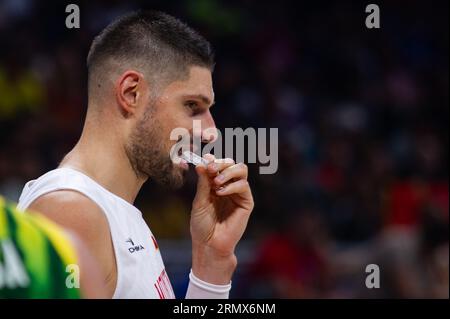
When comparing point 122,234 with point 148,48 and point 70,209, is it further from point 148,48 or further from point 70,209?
point 148,48

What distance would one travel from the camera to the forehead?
11.1 feet

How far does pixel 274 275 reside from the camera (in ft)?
22.8

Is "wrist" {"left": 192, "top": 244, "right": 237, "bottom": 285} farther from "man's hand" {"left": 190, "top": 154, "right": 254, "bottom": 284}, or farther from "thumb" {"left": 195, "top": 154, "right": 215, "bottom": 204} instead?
"thumb" {"left": 195, "top": 154, "right": 215, "bottom": 204}

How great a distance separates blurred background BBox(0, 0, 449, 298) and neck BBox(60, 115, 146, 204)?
2599mm

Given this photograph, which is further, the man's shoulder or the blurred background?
the blurred background

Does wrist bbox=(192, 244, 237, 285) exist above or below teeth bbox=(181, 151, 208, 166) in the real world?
below

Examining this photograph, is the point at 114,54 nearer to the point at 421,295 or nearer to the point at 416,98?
the point at 421,295

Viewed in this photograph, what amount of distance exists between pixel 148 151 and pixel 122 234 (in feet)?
1.30

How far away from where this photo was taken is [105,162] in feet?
10.7

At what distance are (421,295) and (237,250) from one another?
5.54 feet

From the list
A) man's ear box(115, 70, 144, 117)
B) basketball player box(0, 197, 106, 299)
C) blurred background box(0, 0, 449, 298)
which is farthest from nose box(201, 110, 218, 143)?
blurred background box(0, 0, 449, 298)

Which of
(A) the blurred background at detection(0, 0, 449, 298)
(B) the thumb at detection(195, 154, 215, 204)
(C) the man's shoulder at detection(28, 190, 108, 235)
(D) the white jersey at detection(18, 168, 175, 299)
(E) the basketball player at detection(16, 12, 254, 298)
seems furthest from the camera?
(A) the blurred background at detection(0, 0, 449, 298)

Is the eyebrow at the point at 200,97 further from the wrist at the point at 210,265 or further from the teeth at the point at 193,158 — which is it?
the wrist at the point at 210,265

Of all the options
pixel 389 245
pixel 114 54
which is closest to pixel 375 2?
pixel 389 245
